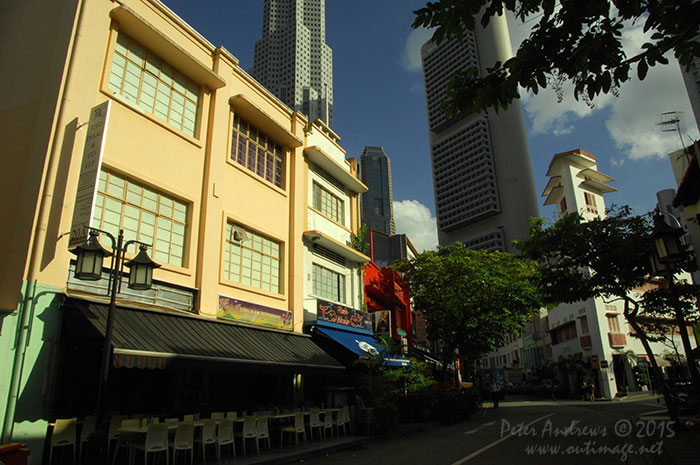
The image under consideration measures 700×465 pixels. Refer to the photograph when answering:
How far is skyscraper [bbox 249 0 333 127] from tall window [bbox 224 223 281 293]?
138 m

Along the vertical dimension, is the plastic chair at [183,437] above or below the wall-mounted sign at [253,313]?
below

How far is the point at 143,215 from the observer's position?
11.9 meters

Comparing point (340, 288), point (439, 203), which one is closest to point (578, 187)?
point (340, 288)

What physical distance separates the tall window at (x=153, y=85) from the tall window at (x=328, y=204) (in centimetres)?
726

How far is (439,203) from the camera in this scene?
13975 cm

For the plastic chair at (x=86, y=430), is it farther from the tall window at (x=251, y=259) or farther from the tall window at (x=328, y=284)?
the tall window at (x=328, y=284)

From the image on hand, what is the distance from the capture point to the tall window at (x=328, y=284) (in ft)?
63.4

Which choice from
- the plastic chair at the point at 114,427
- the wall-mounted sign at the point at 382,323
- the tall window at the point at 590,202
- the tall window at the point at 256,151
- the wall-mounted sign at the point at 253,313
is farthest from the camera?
the tall window at the point at 590,202

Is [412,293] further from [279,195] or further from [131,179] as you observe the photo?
[131,179]

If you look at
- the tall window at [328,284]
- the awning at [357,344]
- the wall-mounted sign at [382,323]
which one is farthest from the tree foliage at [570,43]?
the wall-mounted sign at [382,323]

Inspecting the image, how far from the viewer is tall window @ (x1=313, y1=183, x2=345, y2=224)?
808 inches

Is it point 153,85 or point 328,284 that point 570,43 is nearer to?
point 153,85

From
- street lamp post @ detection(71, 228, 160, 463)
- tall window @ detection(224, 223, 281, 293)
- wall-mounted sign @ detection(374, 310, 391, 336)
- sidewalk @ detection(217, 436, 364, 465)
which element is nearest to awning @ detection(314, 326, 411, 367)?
wall-mounted sign @ detection(374, 310, 391, 336)

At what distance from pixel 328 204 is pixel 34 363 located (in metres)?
14.1
